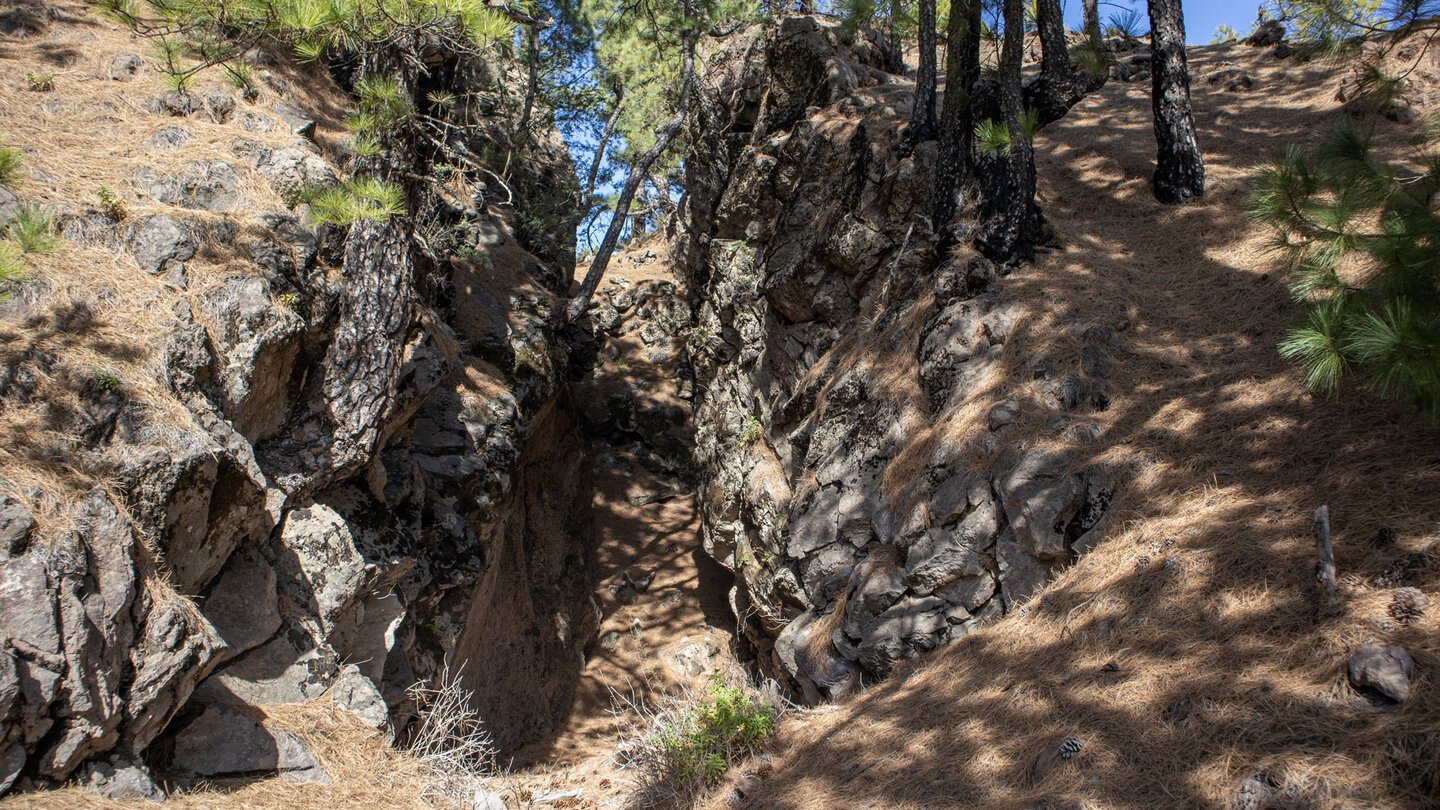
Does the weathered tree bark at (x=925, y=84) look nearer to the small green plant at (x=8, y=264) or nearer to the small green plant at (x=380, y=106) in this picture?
the small green plant at (x=380, y=106)

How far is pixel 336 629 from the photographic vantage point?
5.59 m

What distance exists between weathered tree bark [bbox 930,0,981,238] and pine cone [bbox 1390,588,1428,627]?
488 cm

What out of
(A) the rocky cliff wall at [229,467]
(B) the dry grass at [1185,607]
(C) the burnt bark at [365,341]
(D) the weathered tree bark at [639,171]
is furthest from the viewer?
(D) the weathered tree bark at [639,171]

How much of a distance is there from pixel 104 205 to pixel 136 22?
4.86 feet

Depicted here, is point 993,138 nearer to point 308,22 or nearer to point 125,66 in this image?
point 308,22

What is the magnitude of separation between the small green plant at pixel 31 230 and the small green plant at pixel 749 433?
6.77m

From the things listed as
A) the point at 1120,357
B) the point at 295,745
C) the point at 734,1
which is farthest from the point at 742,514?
the point at 734,1

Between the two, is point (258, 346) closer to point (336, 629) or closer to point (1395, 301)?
point (336, 629)

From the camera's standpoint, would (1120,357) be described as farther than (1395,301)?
Yes

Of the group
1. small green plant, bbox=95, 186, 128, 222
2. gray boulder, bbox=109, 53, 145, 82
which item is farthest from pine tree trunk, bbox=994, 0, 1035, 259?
gray boulder, bbox=109, 53, 145, 82

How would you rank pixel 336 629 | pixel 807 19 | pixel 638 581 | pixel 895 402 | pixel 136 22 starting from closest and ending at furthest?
pixel 136 22 < pixel 336 629 < pixel 895 402 < pixel 807 19 < pixel 638 581

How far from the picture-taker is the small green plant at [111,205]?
5125 mm

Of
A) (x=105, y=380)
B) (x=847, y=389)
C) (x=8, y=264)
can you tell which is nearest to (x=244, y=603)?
(x=105, y=380)

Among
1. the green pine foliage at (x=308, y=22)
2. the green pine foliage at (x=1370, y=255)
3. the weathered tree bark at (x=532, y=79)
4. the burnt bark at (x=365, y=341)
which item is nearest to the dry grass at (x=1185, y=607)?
the green pine foliage at (x=1370, y=255)
